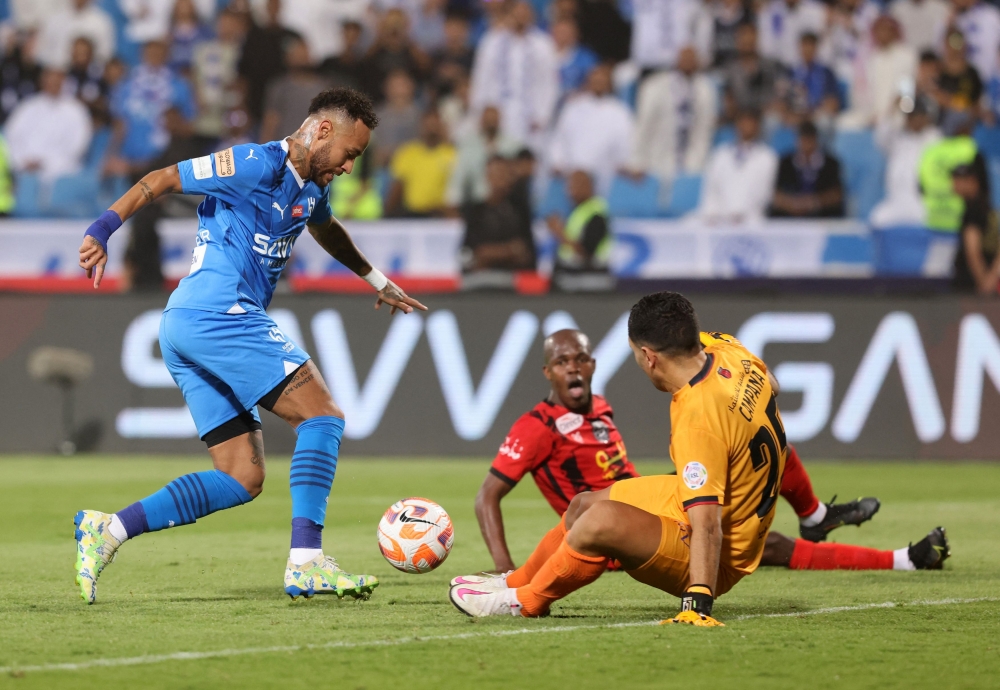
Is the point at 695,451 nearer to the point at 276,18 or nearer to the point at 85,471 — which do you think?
the point at 85,471

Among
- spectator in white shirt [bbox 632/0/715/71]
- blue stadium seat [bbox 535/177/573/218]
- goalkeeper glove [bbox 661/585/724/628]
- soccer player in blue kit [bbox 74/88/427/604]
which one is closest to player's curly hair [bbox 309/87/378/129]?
soccer player in blue kit [bbox 74/88/427/604]

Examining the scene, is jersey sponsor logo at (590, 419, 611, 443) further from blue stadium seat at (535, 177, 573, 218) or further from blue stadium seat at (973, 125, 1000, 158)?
blue stadium seat at (973, 125, 1000, 158)

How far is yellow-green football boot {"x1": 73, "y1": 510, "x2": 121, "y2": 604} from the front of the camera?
574 cm

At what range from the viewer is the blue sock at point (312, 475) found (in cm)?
587

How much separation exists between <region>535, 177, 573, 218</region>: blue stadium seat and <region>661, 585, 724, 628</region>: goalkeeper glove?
1134cm

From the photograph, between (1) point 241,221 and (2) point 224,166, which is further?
(1) point 241,221

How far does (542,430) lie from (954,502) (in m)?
4.66

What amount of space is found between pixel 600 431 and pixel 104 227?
8.91 feet

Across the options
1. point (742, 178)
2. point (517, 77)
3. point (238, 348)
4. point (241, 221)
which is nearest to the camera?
point (238, 348)

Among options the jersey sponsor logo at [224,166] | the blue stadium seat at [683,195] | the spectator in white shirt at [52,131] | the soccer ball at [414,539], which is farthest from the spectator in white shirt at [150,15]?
the soccer ball at [414,539]

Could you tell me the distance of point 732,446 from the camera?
201 inches

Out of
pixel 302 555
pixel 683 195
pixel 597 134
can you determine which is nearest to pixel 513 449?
pixel 302 555

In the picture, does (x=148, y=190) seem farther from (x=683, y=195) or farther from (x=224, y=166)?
(x=683, y=195)

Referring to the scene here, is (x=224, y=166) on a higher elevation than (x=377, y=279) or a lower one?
higher
